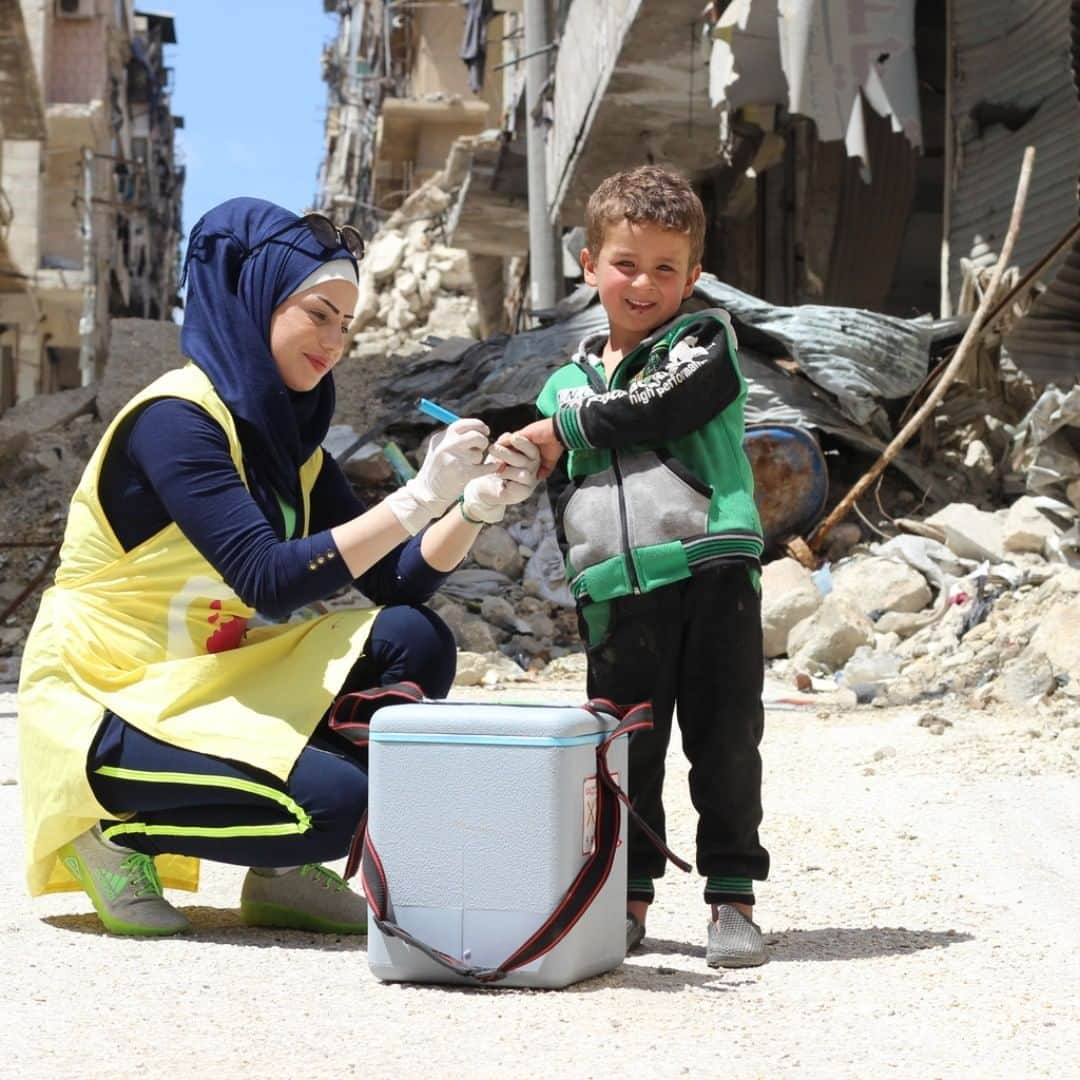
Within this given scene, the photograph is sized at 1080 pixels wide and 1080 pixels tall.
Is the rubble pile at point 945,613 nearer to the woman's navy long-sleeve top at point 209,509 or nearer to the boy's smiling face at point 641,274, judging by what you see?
the boy's smiling face at point 641,274

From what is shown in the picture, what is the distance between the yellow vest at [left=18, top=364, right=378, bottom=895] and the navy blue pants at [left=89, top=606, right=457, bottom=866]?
0.03 meters

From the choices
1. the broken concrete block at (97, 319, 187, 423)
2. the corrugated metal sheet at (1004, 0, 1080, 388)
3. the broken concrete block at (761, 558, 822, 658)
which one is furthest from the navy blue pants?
the broken concrete block at (97, 319, 187, 423)

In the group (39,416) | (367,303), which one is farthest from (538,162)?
(367,303)

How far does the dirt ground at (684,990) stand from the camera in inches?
86.7

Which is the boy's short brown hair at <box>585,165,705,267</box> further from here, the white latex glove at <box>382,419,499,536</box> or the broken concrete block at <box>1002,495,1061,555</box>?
the broken concrete block at <box>1002,495,1061,555</box>

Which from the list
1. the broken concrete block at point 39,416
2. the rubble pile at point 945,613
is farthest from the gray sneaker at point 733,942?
the broken concrete block at point 39,416

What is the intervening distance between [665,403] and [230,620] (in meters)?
0.96

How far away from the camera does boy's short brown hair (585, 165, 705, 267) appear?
2.98 m

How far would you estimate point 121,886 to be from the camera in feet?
10.0

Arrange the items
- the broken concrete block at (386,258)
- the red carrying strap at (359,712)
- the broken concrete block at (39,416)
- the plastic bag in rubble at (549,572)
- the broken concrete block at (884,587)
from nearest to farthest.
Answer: the red carrying strap at (359,712) → the broken concrete block at (884,587) → the plastic bag in rubble at (549,572) → the broken concrete block at (39,416) → the broken concrete block at (386,258)

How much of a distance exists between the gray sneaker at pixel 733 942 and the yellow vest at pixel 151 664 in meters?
0.81

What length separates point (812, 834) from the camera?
412 centimetres

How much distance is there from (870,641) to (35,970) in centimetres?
514

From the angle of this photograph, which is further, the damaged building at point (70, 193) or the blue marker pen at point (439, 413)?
the damaged building at point (70, 193)
